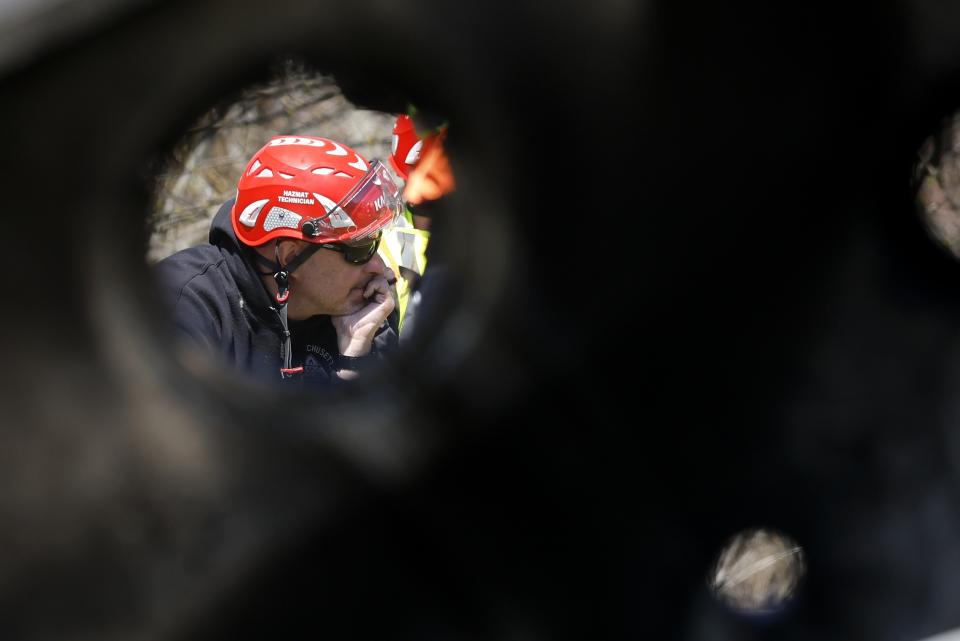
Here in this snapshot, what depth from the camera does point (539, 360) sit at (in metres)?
0.66

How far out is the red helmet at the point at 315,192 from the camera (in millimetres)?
1258

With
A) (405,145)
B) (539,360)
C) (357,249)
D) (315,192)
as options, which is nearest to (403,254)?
(315,192)

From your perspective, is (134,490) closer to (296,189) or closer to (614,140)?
(614,140)

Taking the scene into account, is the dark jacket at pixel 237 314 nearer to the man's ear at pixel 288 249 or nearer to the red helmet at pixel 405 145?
the man's ear at pixel 288 249

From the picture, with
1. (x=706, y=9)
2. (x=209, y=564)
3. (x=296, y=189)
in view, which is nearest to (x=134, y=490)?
(x=209, y=564)

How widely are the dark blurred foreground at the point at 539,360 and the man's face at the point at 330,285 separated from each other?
2.74ft

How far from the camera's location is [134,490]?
2.07 ft

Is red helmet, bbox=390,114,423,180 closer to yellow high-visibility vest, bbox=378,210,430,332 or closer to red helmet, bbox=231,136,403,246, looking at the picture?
yellow high-visibility vest, bbox=378,210,430,332

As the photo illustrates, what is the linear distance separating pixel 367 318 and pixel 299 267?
0.13 meters

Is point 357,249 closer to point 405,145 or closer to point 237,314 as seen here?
point 237,314

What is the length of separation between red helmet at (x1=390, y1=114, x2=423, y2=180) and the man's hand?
2.02 ft

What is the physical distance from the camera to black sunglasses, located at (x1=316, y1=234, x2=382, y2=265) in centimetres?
146

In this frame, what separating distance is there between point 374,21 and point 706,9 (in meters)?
0.21

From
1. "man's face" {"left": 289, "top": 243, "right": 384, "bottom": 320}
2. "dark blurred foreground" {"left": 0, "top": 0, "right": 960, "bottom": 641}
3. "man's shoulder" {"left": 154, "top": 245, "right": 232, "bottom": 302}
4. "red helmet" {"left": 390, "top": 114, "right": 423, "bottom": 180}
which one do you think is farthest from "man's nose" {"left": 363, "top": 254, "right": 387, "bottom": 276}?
"dark blurred foreground" {"left": 0, "top": 0, "right": 960, "bottom": 641}
